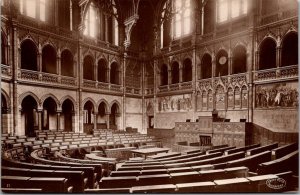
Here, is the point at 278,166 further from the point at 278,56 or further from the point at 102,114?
the point at 102,114

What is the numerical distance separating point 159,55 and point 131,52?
2965 millimetres

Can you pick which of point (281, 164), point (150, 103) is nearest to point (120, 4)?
point (150, 103)

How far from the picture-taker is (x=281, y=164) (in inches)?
264

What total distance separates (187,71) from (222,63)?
408 centimetres

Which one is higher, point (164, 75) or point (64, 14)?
point (64, 14)

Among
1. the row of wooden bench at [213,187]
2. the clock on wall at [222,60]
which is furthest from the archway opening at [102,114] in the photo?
the row of wooden bench at [213,187]

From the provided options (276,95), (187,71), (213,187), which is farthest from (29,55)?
(213,187)

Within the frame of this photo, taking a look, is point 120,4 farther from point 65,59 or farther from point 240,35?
point 240,35

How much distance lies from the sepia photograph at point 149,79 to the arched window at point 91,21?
97mm

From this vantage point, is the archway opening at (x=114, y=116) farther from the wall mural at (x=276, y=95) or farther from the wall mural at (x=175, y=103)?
the wall mural at (x=276, y=95)

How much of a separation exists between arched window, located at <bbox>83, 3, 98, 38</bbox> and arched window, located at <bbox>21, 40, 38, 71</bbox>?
16.0 feet

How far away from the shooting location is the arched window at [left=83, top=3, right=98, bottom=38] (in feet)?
72.0

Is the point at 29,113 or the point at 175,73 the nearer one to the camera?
the point at 29,113

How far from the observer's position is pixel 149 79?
2603cm
